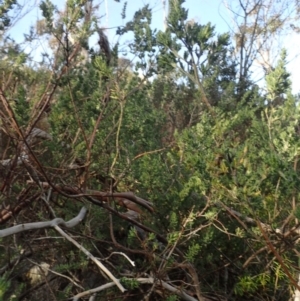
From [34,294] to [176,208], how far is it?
0.87 m

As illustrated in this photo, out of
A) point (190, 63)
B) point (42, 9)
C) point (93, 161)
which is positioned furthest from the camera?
point (93, 161)

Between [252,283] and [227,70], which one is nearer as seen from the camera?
[252,283]

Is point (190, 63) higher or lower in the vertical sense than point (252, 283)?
higher

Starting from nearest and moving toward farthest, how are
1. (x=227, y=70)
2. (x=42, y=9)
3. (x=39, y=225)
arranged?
(x=39, y=225) < (x=42, y=9) < (x=227, y=70)

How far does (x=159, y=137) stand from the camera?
394 cm

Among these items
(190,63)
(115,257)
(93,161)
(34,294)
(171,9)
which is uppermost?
(171,9)

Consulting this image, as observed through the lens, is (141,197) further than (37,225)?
Yes

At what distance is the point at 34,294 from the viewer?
2.66 m

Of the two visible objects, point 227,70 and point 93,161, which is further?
point 227,70

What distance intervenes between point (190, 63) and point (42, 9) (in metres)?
0.79

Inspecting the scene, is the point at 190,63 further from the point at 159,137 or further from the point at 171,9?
the point at 159,137

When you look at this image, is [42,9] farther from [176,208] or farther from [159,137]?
[159,137]

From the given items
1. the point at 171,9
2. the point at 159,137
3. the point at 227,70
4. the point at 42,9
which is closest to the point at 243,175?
the point at 171,9

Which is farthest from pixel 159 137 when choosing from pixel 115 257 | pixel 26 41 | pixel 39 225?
pixel 39 225
